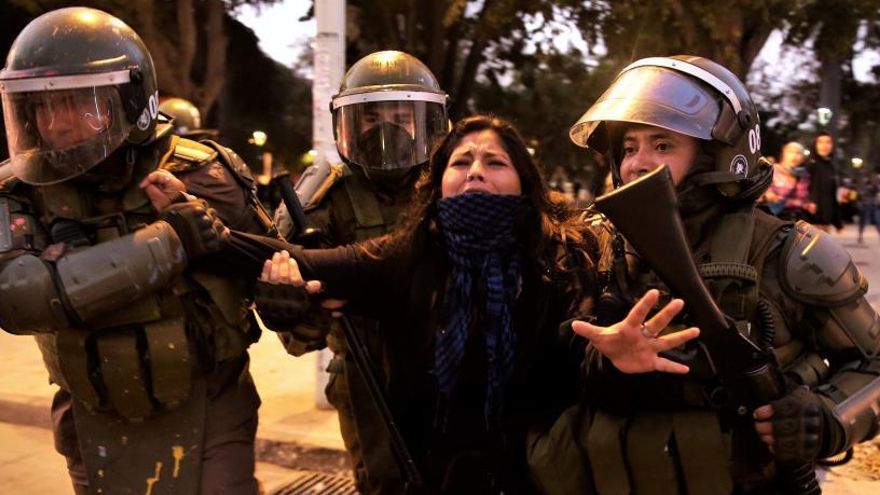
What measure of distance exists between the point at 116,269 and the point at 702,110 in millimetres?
1483

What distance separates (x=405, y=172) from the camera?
279 centimetres

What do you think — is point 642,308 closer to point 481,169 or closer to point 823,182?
point 481,169

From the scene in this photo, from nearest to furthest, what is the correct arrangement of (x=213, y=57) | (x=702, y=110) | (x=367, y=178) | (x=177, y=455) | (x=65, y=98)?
(x=702, y=110)
(x=65, y=98)
(x=177, y=455)
(x=367, y=178)
(x=213, y=57)

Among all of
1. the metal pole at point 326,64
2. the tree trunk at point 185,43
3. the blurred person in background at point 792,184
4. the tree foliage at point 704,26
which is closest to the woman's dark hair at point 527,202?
the metal pole at point 326,64

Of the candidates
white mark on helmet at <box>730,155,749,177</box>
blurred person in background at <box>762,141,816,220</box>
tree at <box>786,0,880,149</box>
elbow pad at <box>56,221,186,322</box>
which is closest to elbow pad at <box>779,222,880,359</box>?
white mark on helmet at <box>730,155,749,177</box>

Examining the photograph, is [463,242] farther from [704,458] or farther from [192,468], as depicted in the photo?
[192,468]

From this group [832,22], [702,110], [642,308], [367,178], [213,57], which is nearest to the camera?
[642,308]

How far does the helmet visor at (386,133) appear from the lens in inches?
109

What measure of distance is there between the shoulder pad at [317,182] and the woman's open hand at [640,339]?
57.7 inches

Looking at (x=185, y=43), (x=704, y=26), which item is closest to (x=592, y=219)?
(x=704, y=26)

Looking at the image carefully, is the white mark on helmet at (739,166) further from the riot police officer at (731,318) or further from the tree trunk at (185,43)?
the tree trunk at (185,43)

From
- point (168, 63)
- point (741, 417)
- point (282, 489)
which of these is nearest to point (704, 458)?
point (741, 417)

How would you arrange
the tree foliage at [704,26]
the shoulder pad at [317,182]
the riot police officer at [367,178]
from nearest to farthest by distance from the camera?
the riot police officer at [367,178]
the shoulder pad at [317,182]
the tree foliage at [704,26]

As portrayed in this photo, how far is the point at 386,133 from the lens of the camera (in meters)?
2.83
